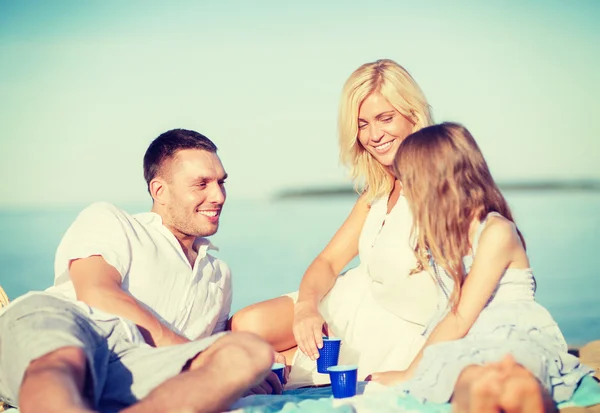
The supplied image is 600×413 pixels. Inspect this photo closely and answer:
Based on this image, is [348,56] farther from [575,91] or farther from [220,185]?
[220,185]

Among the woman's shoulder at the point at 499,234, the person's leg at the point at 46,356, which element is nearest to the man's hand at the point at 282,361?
the person's leg at the point at 46,356

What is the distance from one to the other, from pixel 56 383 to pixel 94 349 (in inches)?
19.8

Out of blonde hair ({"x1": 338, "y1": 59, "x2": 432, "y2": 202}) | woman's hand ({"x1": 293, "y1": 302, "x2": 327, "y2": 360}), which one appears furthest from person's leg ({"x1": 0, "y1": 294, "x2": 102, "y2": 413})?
blonde hair ({"x1": 338, "y1": 59, "x2": 432, "y2": 202})

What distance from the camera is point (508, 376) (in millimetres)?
2576

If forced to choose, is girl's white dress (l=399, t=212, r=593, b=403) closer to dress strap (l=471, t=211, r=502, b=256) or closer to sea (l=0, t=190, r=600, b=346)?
dress strap (l=471, t=211, r=502, b=256)

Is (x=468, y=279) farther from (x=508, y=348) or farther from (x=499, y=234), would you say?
(x=508, y=348)

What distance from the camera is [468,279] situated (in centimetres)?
318

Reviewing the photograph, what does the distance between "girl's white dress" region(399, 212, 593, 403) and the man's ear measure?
1582 mm

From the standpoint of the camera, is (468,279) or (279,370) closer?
(468,279)

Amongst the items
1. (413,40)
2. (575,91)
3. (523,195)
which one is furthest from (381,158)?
(523,195)

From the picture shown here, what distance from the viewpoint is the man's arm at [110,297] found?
330cm

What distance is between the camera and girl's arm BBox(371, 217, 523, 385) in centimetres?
313

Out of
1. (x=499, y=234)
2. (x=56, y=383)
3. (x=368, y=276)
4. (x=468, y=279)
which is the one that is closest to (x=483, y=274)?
(x=468, y=279)

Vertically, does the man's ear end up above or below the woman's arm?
above
